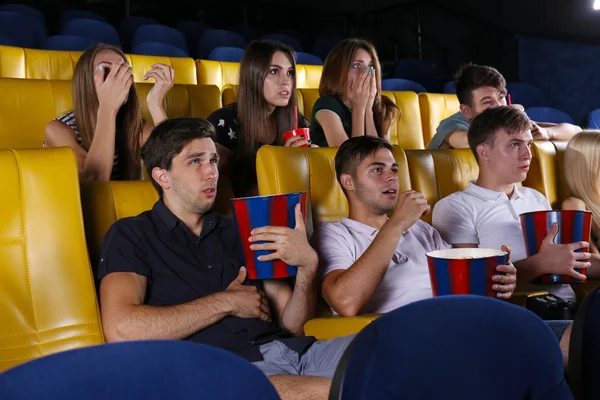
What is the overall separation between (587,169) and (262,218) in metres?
1.45

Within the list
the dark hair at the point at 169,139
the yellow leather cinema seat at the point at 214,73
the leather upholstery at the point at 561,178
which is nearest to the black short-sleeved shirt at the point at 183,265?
the dark hair at the point at 169,139

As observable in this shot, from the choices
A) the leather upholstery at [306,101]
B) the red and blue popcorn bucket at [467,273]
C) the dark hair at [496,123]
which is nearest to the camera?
the red and blue popcorn bucket at [467,273]

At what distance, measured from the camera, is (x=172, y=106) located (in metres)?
2.90

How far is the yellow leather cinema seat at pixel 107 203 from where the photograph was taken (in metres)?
1.74

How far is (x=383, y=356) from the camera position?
726 millimetres

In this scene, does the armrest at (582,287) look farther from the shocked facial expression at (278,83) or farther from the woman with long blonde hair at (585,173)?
the shocked facial expression at (278,83)

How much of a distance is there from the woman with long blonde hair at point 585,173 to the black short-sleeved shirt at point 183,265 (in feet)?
4.02

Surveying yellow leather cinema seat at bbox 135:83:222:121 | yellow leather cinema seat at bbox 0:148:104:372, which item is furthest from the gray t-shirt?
yellow leather cinema seat at bbox 0:148:104:372

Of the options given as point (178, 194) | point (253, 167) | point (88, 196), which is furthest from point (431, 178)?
point (88, 196)

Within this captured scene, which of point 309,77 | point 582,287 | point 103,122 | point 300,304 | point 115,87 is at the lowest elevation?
point 582,287

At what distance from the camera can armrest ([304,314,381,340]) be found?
1.59 meters

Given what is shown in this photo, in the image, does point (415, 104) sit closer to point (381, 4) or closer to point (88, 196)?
point (88, 196)

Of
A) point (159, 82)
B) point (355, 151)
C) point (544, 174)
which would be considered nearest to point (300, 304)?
point (355, 151)

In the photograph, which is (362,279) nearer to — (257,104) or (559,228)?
(559,228)
